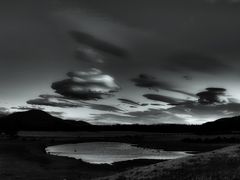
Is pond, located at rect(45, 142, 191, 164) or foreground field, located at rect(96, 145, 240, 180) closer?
foreground field, located at rect(96, 145, 240, 180)

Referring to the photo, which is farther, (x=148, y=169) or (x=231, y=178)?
(x=148, y=169)

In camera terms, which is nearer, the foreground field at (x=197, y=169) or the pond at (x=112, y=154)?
the foreground field at (x=197, y=169)

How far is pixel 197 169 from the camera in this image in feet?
104

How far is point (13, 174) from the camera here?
40.9m

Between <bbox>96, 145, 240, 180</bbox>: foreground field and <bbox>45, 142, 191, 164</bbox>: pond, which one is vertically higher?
<bbox>45, 142, 191, 164</bbox>: pond

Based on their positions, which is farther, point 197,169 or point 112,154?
point 112,154

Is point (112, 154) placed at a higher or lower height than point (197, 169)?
higher

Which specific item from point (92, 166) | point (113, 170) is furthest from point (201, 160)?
point (92, 166)

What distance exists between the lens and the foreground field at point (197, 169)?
29.8m

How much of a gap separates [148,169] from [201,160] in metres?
4.68

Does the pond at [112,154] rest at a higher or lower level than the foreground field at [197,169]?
higher

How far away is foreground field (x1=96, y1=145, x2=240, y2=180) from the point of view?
29.8 metres

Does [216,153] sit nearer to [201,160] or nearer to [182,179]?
[201,160]

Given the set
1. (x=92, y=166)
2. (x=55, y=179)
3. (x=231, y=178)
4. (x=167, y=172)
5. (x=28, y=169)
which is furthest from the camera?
(x=92, y=166)
